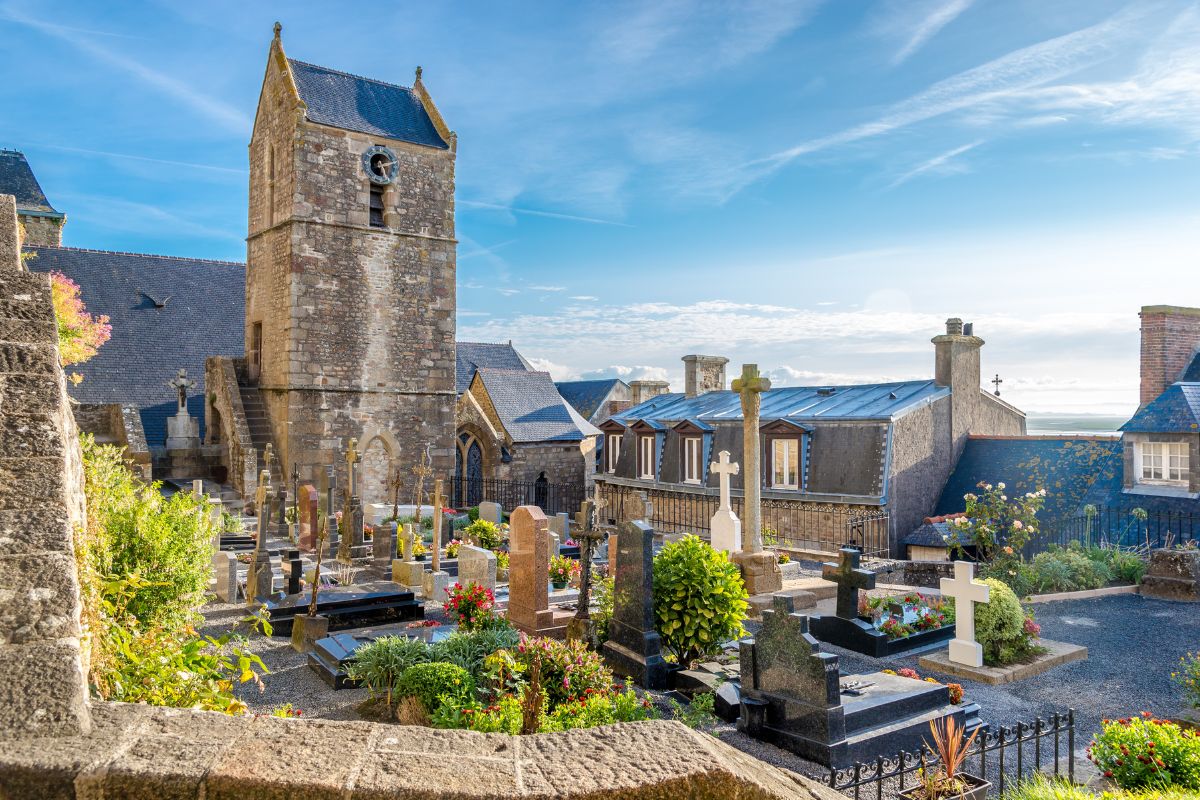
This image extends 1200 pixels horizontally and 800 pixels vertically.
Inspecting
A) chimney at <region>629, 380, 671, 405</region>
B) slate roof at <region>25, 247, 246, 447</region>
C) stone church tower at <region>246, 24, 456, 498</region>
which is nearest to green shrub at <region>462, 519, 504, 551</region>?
stone church tower at <region>246, 24, 456, 498</region>

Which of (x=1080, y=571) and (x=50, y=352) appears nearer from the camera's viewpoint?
(x=50, y=352)

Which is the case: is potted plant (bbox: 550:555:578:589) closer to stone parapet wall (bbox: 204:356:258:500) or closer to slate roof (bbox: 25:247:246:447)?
stone parapet wall (bbox: 204:356:258:500)

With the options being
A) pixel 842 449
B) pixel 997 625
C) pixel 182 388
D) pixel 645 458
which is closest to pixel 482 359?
pixel 645 458

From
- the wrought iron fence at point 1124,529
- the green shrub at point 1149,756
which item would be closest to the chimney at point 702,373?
the wrought iron fence at point 1124,529

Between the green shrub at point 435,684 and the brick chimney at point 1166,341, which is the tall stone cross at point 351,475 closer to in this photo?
the green shrub at point 435,684

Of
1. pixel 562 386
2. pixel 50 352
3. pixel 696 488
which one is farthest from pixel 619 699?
pixel 562 386

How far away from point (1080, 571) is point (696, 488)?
11.5 metres

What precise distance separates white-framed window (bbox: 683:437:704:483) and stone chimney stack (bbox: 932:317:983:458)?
684 cm

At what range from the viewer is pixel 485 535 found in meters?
16.2

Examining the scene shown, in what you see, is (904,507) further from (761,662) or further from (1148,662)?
(761,662)

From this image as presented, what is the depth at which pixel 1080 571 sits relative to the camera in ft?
41.9

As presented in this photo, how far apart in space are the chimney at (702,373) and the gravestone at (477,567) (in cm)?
1640

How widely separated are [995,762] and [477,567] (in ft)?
25.9

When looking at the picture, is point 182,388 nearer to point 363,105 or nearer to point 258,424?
point 258,424
